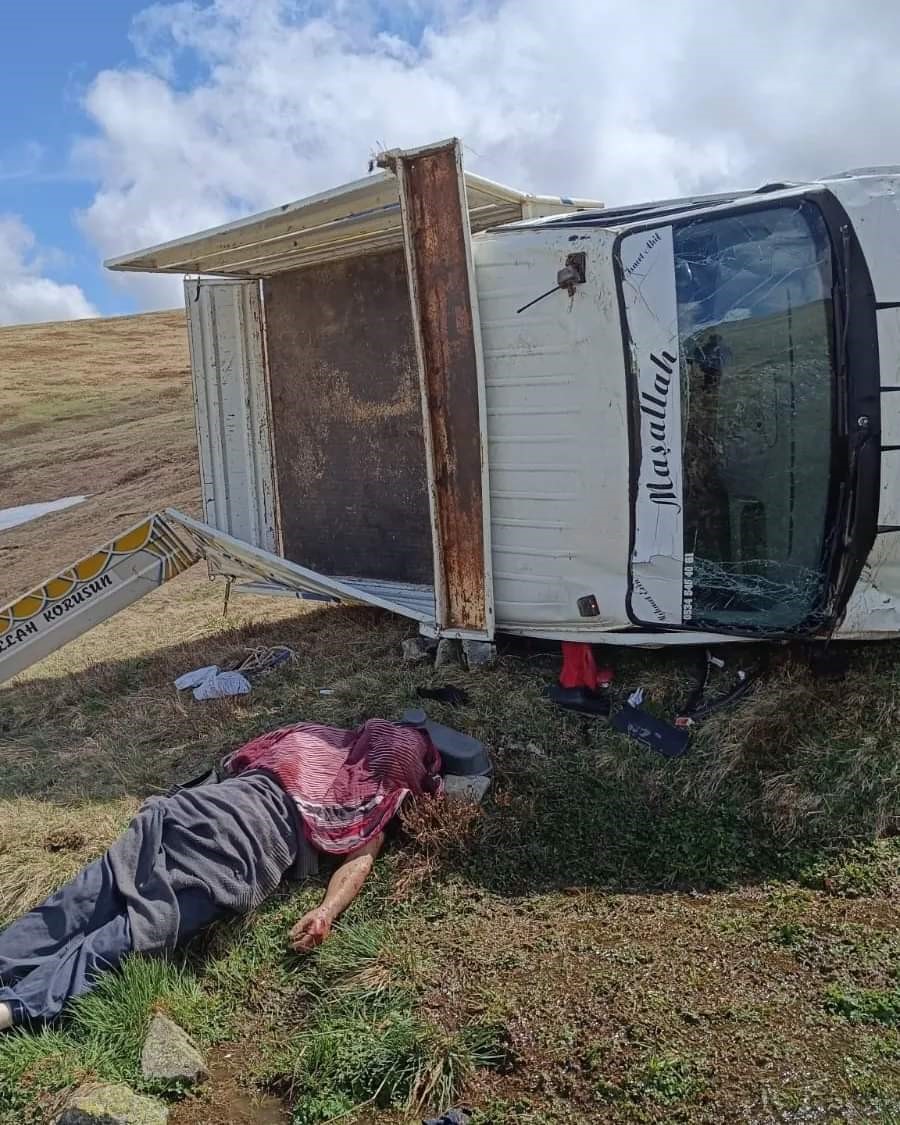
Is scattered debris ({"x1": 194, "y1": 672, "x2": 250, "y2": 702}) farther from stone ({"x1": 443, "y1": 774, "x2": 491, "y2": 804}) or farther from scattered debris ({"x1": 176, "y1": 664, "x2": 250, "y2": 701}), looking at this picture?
stone ({"x1": 443, "y1": 774, "x2": 491, "y2": 804})

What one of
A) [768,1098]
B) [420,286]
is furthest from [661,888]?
[420,286]

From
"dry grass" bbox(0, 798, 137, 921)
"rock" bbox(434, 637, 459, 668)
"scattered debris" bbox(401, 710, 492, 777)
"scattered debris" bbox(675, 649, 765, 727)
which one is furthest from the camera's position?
"rock" bbox(434, 637, 459, 668)

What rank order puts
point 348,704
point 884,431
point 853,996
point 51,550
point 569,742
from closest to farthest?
point 853,996 < point 884,431 < point 569,742 < point 348,704 < point 51,550

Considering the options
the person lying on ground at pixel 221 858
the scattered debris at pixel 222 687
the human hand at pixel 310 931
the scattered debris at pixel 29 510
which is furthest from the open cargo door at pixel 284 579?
the scattered debris at pixel 29 510

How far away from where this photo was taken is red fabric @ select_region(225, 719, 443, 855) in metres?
3.96

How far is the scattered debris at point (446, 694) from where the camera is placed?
5.19 meters

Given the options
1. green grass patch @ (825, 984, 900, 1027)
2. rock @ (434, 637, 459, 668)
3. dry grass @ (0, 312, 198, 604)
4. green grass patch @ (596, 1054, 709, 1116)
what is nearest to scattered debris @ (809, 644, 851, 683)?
green grass patch @ (825, 984, 900, 1027)

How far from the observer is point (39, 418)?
78.8 feet

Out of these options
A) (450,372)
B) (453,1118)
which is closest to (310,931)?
(453,1118)

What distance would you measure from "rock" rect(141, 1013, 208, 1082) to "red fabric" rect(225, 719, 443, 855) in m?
0.89

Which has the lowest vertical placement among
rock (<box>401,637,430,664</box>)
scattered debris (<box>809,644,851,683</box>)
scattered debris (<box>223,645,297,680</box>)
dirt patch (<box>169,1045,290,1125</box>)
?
dirt patch (<box>169,1045,290,1125</box>)

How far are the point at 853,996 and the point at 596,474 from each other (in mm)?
2527

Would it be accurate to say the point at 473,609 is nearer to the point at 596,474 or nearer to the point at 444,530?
the point at 444,530

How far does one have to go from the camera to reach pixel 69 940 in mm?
3492
